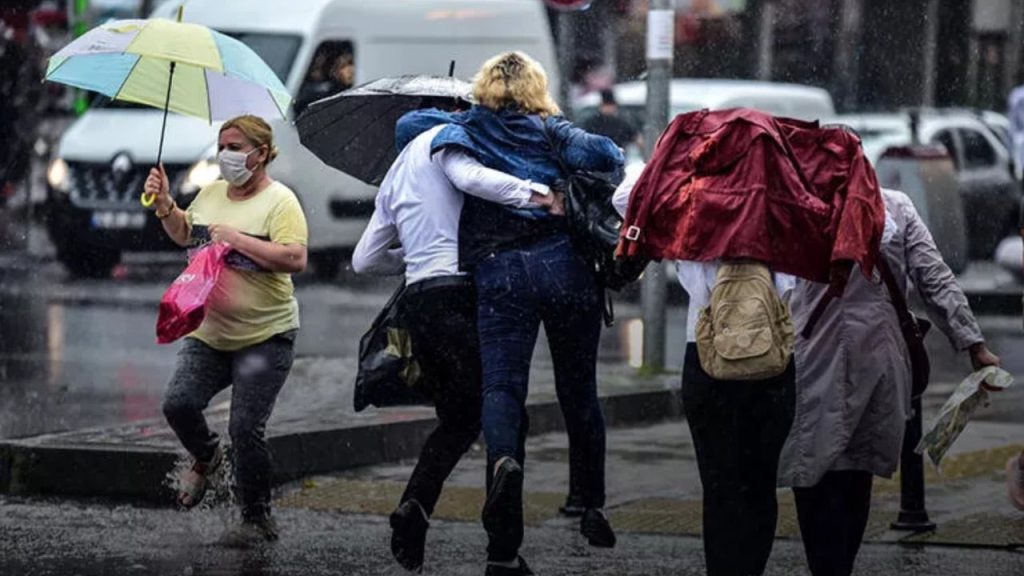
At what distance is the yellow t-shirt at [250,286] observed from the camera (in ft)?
28.1

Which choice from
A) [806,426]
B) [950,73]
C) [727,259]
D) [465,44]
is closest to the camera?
Result: [727,259]

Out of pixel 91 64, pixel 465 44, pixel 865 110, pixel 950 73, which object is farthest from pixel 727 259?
pixel 950 73

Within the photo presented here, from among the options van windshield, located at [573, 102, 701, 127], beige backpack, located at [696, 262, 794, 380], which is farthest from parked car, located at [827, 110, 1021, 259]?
beige backpack, located at [696, 262, 794, 380]

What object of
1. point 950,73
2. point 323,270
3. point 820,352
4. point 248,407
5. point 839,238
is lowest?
point 950,73

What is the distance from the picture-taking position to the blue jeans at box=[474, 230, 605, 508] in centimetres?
775

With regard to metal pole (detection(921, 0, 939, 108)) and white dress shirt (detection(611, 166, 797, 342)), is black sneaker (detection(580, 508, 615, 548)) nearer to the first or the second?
white dress shirt (detection(611, 166, 797, 342))

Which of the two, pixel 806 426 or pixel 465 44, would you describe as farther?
pixel 465 44

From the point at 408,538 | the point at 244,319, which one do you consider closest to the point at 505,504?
the point at 408,538

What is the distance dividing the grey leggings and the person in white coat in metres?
2.15

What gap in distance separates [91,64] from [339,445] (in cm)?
235

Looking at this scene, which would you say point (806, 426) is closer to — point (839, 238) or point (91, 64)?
point (839, 238)

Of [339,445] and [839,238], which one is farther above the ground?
[839,238]

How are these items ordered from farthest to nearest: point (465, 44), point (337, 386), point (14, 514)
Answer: point (465, 44) < point (337, 386) < point (14, 514)

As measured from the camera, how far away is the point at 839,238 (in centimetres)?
678
